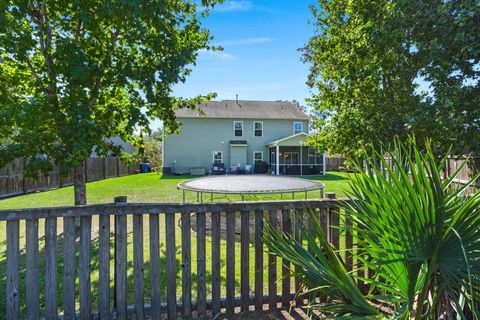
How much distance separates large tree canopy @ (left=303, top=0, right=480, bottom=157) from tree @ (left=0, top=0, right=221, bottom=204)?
3.35 metres

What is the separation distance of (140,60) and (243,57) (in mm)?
8185

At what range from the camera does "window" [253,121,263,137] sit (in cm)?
2600

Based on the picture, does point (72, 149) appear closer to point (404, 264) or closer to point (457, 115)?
point (404, 264)

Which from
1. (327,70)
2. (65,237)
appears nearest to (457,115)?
(327,70)

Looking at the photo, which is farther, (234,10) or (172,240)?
(234,10)

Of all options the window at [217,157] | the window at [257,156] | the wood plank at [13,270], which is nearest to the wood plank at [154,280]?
the wood plank at [13,270]

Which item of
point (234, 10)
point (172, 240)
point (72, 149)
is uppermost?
point (234, 10)

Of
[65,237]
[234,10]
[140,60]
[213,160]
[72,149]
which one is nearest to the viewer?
[65,237]

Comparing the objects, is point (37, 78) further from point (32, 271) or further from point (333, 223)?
point (333, 223)

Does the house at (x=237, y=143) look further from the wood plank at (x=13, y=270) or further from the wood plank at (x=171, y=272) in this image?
the wood plank at (x=13, y=270)

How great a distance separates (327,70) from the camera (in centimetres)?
717

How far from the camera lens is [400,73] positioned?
19.5 ft

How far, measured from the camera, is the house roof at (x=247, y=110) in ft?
82.9

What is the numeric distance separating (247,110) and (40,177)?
59.0ft
